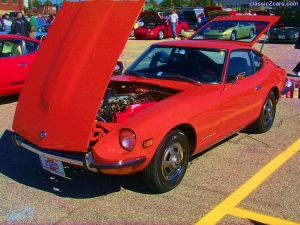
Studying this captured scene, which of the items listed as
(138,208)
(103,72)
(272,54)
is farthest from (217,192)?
(272,54)

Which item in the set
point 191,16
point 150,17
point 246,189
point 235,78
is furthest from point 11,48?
point 191,16

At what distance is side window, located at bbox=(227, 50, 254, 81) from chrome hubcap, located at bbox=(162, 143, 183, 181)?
4.41 feet

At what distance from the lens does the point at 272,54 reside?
15977mm

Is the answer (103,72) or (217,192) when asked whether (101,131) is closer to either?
(103,72)

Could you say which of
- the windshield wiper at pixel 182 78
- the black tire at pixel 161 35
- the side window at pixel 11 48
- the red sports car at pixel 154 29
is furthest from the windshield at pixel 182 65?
the black tire at pixel 161 35

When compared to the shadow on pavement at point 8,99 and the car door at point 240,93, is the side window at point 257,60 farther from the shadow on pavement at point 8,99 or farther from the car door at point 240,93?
the shadow on pavement at point 8,99

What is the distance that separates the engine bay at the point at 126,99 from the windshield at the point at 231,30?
1.85 metres

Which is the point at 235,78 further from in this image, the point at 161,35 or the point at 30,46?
the point at 161,35

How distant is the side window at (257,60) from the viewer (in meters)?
6.03

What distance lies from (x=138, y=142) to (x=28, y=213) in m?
1.23

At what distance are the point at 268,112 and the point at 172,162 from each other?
2588 millimetres

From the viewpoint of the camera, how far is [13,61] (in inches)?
323

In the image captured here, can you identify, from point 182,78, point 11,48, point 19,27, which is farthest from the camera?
point 19,27

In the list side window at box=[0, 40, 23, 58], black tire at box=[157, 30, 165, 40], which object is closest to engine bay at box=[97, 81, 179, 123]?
side window at box=[0, 40, 23, 58]
